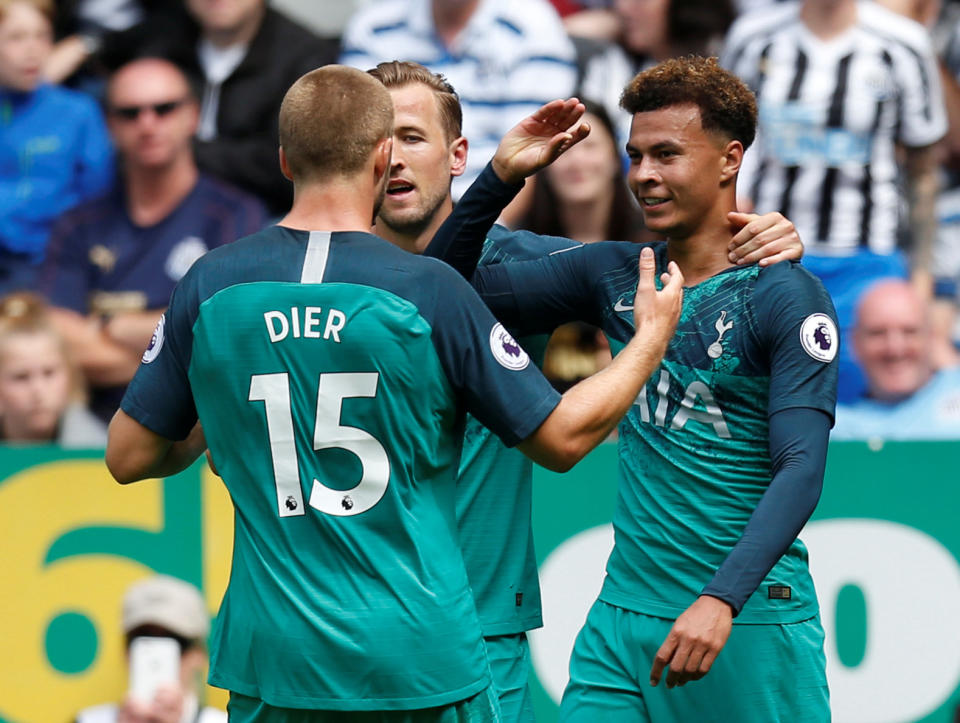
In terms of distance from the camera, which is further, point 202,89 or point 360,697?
point 202,89

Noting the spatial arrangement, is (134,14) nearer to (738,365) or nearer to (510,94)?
(510,94)

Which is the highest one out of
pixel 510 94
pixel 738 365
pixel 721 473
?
pixel 510 94

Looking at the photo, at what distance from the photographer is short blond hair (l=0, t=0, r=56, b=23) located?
7.66 meters

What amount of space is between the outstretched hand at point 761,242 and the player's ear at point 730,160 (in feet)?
0.45

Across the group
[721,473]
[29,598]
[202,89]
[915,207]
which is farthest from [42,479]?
[915,207]

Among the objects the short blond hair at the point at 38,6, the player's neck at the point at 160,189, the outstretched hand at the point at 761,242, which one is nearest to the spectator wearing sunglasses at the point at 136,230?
the player's neck at the point at 160,189

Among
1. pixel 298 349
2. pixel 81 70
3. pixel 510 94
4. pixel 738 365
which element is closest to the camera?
pixel 298 349

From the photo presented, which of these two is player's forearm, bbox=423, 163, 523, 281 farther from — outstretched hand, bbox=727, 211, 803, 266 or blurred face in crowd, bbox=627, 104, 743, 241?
outstretched hand, bbox=727, 211, 803, 266

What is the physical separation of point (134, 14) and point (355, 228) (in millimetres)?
5382

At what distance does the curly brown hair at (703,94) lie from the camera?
147 inches

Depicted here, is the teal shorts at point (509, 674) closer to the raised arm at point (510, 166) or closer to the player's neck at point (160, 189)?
the raised arm at point (510, 166)

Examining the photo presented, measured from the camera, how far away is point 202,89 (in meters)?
7.51

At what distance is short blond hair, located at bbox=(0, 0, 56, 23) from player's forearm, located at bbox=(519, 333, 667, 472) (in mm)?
5559

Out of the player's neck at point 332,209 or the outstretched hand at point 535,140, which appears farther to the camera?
the outstretched hand at point 535,140
